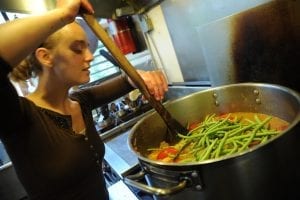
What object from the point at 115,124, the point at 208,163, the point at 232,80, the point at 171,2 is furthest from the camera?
the point at 115,124

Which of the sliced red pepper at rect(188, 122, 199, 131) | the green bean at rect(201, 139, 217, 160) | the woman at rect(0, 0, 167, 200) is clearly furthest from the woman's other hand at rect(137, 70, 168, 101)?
the green bean at rect(201, 139, 217, 160)

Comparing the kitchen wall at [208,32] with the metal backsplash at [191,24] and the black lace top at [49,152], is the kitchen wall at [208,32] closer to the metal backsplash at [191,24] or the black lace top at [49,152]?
the metal backsplash at [191,24]

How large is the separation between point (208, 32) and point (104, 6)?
0.76 metres

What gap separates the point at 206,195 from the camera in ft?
2.01

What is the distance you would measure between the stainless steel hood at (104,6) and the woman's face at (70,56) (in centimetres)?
73

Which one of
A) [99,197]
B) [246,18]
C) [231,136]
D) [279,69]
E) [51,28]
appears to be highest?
[51,28]

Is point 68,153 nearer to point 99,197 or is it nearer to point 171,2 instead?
point 99,197

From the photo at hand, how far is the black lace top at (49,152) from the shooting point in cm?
71

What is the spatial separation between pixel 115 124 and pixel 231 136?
3.36 feet

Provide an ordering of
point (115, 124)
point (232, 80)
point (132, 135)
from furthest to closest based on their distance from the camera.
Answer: point (115, 124) → point (232, 80) → point (132, 135)

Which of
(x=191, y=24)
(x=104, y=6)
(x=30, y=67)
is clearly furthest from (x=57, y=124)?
(x=104, y=6)

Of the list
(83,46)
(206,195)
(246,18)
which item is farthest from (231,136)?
(83,46)

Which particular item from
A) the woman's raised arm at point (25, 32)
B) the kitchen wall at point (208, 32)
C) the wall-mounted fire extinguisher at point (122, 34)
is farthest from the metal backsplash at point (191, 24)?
the woman's raised arm at point (25, 32)

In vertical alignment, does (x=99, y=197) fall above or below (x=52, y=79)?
below
